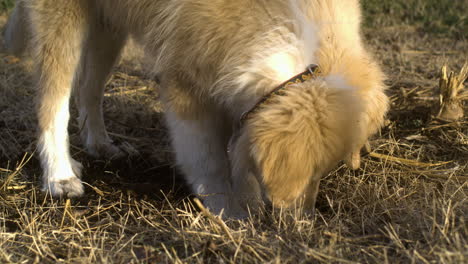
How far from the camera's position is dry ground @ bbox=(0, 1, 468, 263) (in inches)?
81.0

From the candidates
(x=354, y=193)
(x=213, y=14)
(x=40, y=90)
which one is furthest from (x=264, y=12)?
(x=40, y=90)

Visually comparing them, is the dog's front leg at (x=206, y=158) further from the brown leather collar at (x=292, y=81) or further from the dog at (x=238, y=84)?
the brown leather collar at (x=292, y=81)

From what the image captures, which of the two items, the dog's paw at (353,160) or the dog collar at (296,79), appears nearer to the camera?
the dog collar at (296,79)

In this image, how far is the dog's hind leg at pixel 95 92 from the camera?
3.57m

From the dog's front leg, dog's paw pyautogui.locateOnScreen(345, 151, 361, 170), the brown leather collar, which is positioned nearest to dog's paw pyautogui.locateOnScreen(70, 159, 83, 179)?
the dog's front leg

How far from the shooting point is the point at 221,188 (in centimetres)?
290

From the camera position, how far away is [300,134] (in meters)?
2.08

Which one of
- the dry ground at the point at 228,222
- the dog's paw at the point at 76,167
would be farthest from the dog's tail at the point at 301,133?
the dog's paw at the point at 76,167

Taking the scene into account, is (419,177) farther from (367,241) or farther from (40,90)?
(40,90)

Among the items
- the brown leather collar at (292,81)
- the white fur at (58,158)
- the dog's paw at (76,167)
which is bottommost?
the dog's paw at (76,167)

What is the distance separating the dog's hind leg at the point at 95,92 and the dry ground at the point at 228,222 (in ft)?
0.45

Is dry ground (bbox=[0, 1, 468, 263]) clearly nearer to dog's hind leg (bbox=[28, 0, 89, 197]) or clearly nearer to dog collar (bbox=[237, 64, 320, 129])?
dog's hind leg (bbox=[28, 0, 89, 197])

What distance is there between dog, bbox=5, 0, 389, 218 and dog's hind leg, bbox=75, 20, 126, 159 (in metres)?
0.25

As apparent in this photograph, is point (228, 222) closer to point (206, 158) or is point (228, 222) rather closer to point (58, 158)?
point (206, 158)
